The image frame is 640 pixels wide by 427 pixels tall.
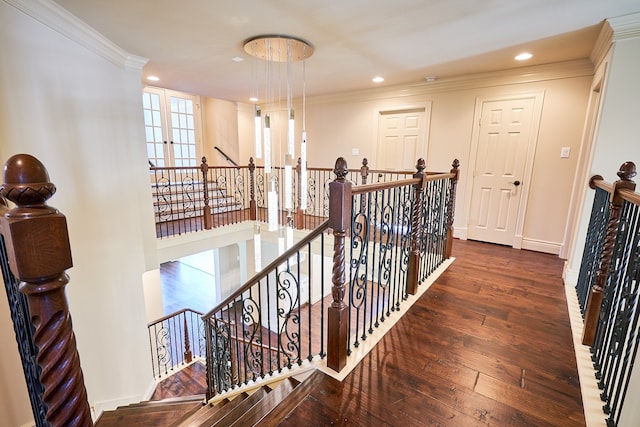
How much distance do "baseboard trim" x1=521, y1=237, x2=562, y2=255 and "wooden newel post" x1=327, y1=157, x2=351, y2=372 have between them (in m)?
3.64

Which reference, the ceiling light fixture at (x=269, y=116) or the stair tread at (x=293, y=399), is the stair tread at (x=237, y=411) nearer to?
the stair tread at (x=293, y=399)

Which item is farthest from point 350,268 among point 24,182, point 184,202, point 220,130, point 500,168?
A: point 220,130

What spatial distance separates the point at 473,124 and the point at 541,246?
1.96m

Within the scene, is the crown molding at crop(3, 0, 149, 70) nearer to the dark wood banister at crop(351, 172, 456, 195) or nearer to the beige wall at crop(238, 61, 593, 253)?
the dark wood banister at crop(351, 172, 456, 195)

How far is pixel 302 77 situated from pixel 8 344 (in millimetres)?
4143

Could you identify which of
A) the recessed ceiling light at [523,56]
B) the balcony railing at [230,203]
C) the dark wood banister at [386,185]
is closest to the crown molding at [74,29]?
the balcony railing at [230,203]

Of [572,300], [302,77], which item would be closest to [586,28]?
[572,300]

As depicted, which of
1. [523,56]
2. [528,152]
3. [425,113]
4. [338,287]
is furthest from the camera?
[425,113]

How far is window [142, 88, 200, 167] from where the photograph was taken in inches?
240

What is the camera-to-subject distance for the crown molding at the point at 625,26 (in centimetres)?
231

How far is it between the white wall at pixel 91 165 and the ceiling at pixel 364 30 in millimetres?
384

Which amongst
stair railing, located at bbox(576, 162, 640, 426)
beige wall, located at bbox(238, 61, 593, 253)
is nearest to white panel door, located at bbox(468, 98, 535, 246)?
beige wall, located at bbox(238, 61, 593, 253)

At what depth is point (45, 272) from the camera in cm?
60

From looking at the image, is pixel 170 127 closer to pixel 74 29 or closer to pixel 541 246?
pixel 74 29
